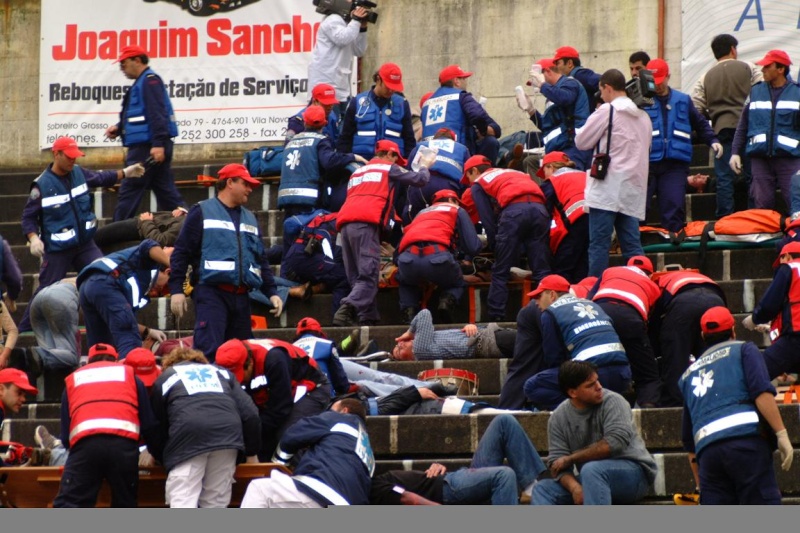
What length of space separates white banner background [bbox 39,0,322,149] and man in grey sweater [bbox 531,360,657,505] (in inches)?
342

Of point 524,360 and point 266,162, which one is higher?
point 266,162

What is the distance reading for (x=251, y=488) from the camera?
401 inches

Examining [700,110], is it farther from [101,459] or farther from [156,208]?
[101,459]

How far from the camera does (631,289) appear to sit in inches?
471

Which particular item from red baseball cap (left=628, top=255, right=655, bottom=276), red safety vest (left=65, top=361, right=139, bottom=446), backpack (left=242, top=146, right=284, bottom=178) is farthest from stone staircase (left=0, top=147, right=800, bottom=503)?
red safety vest (left=65, top=361, right=139, bottom=446)

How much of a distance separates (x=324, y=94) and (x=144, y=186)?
6.26ft

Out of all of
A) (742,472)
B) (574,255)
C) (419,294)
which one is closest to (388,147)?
(419,294)

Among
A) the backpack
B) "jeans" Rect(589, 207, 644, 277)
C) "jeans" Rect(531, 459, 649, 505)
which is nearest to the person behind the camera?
"jeans" Rect(531, 459, 649, 505)

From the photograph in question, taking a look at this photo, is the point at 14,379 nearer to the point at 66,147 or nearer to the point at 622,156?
the point at 66,147

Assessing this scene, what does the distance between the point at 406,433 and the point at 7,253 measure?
167 inches

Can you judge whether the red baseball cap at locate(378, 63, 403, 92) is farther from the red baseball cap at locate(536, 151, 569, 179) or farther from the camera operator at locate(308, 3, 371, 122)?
the red baseball cap at locate(536, 151, 569, 179)

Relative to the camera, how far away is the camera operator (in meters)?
17.0

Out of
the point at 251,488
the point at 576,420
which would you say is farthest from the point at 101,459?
the point at 576,420

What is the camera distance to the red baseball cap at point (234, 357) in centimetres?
1120
